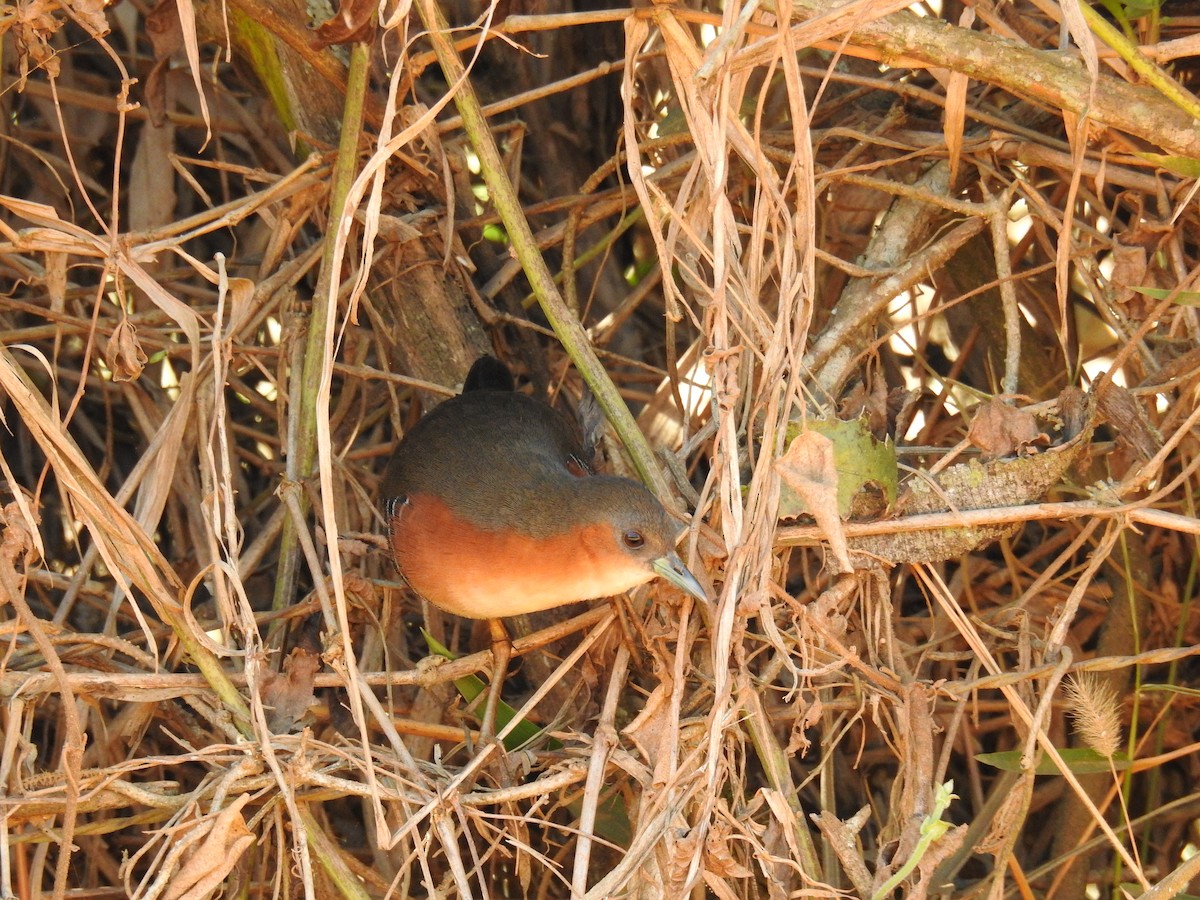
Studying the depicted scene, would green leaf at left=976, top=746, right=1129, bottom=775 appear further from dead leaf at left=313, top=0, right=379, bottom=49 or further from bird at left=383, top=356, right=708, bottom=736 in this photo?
dead leaf at left=313, top=0, right=379, bottom=49

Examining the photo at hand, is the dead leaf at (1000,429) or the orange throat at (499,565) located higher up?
the dead leaf at (1000,429)

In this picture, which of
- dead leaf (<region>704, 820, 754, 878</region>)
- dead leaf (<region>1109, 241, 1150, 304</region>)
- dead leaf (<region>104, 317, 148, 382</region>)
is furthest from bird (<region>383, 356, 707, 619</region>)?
dead leaf (<region>1109, 241, 1150, 304</region>)

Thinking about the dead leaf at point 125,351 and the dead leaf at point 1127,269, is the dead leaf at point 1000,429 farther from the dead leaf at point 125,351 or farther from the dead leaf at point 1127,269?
the dead leaf at point 125,351

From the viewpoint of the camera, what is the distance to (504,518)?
2.96 m

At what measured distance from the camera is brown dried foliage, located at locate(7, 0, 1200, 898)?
7.43 ft

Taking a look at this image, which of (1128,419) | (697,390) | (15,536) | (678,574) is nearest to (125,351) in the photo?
(15,536)

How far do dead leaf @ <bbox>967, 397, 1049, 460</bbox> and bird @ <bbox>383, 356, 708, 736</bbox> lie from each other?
63cm

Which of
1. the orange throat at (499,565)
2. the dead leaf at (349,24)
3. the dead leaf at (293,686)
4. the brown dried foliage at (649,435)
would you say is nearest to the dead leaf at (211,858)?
the brown dried foliage at (649,435)

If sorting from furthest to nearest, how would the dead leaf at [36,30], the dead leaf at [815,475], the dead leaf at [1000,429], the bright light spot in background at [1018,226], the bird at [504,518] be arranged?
the bright light spot in background at [1018,226] < the bird at [504,518] < the dead leaf at [1000,429] < the dead leaf at [36,30] < the dead leaf at [815,475]

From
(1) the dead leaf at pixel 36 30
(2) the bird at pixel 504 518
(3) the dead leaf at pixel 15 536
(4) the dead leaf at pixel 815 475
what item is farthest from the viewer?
(2) the bird at pixel 504 518

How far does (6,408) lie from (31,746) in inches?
64.4

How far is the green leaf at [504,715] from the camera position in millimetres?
2764

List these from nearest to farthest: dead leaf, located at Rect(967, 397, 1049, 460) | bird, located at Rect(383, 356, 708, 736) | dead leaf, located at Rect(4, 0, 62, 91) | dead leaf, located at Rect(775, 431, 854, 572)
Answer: dead leaf, located at Rect(775, 431, 854, 572) < dead leaf, located at Rect(4, 0, 62, 91) < dead leaf, located at Rect(967, 397, 1049, 460) < bird, located at Rect(383, 356, 708, 736)

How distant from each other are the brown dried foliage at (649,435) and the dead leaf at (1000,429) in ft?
0.04
